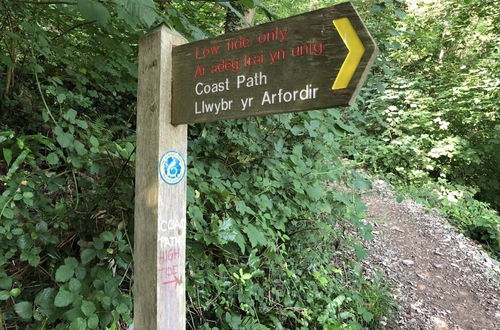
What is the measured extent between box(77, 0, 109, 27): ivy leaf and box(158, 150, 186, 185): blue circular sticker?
0.60 meters

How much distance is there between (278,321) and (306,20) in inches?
81.7

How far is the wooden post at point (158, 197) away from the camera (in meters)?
1.42

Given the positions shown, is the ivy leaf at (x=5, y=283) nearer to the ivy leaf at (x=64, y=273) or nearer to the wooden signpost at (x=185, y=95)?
the ivy leaf at (x=64, y=273)

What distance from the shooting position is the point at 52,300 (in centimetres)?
156

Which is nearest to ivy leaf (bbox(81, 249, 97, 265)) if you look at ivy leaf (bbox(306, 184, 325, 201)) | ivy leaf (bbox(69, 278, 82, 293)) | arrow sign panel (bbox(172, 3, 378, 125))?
ivy leaf (bbox(69, 278, 82, 293))

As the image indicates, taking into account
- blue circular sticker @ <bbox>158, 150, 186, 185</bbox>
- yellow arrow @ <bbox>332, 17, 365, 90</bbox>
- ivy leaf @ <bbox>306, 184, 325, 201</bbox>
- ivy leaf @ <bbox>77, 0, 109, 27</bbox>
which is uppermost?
ivy leaf @ <bbox>77, 0, 109, 27</bbox>

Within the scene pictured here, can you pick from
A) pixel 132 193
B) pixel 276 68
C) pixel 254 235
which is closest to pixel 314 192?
pixel 254 235

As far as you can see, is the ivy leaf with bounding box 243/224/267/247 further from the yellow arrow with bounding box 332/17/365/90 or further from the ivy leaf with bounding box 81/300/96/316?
the yellow arrow with bounding box 332/17/365/90

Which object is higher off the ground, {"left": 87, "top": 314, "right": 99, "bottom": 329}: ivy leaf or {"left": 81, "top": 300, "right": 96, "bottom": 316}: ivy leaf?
{"left": 81, "top": 300, "right": 96, "bottom": 316}: ivy leaf

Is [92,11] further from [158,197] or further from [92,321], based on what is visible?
[92,321]

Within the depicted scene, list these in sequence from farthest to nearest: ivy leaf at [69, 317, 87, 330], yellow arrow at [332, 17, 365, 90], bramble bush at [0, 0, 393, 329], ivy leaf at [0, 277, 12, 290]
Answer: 1. bramble bush at [0, 0, 393, 329]
2. ivy leaf at [0, 277, 12, 290]
3. ivy leaf at [69, 317, 87, 330]
4. yellow arrow at [332, 17, 365, 90]

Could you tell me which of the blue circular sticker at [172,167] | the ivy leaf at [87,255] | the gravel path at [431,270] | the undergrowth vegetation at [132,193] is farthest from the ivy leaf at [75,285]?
the gravel path at [431,270]

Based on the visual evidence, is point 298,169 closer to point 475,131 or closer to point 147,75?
point 147,75

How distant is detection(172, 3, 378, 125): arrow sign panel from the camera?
1099mm
